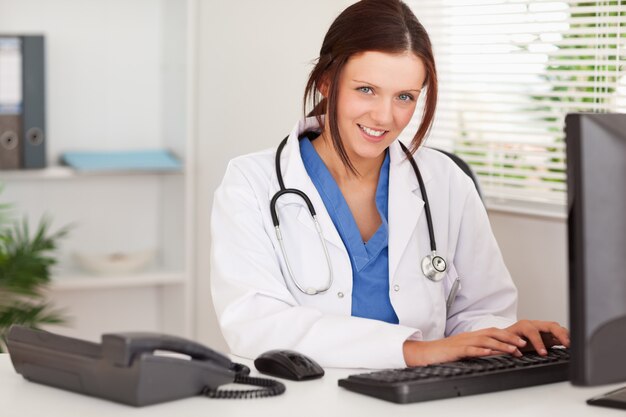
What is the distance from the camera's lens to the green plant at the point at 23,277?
306cm

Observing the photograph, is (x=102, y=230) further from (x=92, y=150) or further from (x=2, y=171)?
(x=2, y=171)

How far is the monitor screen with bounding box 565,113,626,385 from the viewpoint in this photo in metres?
1.21

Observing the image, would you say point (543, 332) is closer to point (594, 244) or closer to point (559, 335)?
point (559, 335)

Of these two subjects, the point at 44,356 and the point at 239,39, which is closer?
the point at 44,356

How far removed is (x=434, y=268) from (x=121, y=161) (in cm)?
176

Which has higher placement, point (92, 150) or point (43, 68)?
point (43, 68)

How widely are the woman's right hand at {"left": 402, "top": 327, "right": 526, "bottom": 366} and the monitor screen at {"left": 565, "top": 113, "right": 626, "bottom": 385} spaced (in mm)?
388

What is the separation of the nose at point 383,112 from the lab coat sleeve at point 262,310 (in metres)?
0.28

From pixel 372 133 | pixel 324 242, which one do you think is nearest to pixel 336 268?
pixel 324 242

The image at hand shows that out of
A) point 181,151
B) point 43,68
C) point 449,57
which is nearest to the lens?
point 449,57

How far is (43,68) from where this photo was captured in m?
3.25

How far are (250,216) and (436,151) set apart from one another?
1.84 ft

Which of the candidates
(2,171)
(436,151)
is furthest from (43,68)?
(436,151)

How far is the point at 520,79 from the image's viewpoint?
2.65m
